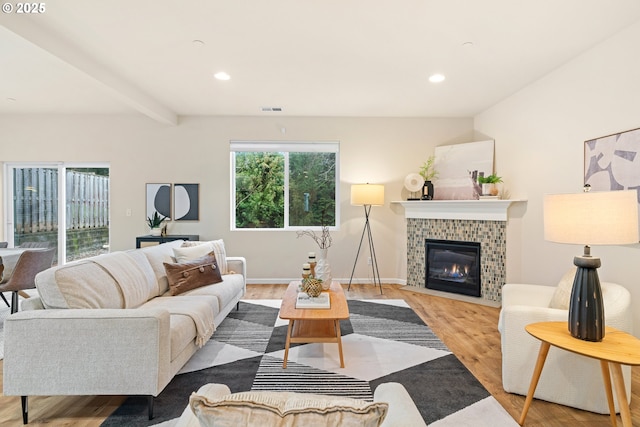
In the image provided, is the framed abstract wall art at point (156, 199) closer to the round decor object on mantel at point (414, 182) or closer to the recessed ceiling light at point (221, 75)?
the recessed ceiling light at point (221, 75)

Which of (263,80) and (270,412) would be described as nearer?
(270,412)

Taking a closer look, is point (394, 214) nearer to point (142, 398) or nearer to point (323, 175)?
point (323, 175)

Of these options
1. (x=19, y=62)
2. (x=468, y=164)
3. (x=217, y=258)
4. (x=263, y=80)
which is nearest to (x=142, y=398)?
(x=217, y=258)

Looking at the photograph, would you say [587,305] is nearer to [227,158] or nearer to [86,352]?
[86,352]

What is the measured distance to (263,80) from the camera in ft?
12.2

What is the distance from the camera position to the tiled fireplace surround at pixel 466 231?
13.9 ft

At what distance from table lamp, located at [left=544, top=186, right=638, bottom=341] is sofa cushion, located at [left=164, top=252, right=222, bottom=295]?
2811 mm

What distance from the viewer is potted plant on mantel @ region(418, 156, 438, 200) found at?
4883 mm

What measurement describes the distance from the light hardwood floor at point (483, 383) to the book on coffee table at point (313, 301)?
1166 millimetres

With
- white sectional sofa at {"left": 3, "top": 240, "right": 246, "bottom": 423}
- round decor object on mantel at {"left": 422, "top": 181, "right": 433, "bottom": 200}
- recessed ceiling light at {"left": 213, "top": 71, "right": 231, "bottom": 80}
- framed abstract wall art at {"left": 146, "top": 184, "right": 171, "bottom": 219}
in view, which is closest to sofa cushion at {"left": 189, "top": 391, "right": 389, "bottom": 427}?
white sectional sofa at {"left": 3, "top": 240, "right": 246, "bottom": 423}

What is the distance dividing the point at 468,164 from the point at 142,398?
15.1ft

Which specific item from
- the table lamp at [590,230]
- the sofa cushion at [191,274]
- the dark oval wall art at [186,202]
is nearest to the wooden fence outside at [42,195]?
the dark oval wall art at [186,202]

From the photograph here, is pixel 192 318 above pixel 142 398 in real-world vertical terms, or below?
above

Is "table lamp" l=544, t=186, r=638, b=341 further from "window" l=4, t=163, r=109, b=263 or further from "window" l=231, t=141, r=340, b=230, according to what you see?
"window" l=4, t=163, r=109, b=263
